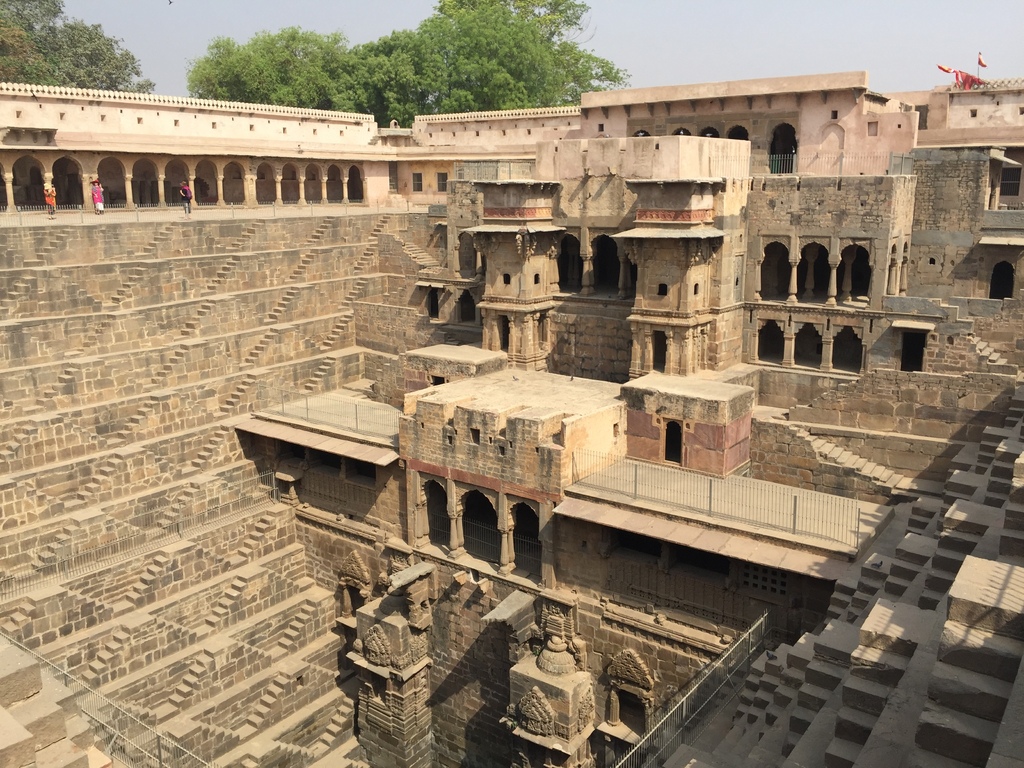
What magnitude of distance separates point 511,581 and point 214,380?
10626 millimetres

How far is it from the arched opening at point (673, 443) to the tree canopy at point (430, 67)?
33965 mm

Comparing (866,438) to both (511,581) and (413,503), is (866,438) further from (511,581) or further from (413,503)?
(413,503)

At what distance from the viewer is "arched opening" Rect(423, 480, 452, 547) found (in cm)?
2228

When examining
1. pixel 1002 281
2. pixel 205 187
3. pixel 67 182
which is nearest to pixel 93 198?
pixel 67 182

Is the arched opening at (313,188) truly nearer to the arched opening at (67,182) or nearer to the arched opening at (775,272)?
the arched opening at (67,182)

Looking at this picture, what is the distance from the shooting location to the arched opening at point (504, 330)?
2630cm

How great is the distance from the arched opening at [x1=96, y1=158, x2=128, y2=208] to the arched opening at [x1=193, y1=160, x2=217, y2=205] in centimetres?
301

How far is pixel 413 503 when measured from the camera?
21.9m

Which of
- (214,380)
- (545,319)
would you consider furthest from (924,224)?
(214,380)

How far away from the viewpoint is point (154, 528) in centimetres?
2192

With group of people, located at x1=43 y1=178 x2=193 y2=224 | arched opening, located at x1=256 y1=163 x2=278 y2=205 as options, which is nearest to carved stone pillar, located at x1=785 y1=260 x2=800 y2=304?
group of people, located at x1=43 y1=178 x2=193 y2=224

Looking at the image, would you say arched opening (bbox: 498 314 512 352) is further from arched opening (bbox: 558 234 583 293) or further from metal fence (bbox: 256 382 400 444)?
metal fence (bbox: 256 382 400 444)

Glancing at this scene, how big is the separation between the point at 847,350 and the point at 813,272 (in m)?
2.47

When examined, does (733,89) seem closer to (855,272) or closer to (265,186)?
(855,272)
